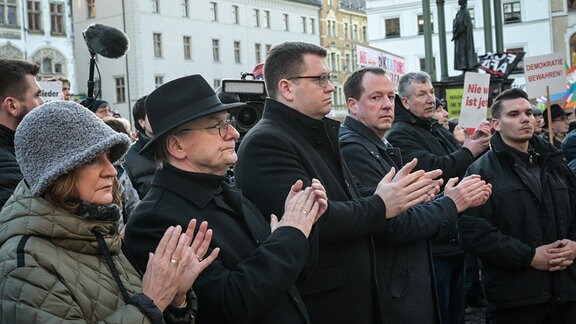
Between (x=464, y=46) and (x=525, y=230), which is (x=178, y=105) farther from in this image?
(x=464, y=46)

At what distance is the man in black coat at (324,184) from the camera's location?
3576 millimetres

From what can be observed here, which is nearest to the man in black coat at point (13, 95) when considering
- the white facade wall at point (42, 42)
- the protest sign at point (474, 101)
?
the protest sign at point (474, 101)

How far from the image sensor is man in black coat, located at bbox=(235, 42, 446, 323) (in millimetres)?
3576

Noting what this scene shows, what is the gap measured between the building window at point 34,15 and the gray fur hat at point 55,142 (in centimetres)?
4543

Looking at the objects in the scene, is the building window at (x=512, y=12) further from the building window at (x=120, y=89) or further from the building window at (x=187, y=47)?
the building window at (x=120, y=89)

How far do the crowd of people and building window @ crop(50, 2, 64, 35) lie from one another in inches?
1696

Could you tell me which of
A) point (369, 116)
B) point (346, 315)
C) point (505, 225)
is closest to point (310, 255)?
point (346, 315)

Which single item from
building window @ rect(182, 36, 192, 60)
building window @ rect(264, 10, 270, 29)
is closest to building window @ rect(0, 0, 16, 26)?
building window @ rect(182, 36, 192, 60)

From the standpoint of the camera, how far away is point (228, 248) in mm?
2996

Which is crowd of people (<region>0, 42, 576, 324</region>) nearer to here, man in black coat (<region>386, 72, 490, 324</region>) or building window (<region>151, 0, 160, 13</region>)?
man in black coat (<region>386, 72, 490, 324</region>)

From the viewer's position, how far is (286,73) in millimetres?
3939

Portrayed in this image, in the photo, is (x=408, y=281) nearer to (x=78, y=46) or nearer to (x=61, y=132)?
(x=61, y=132)

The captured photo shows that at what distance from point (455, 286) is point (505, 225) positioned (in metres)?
1.38

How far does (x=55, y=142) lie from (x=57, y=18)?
46754 millimetres
